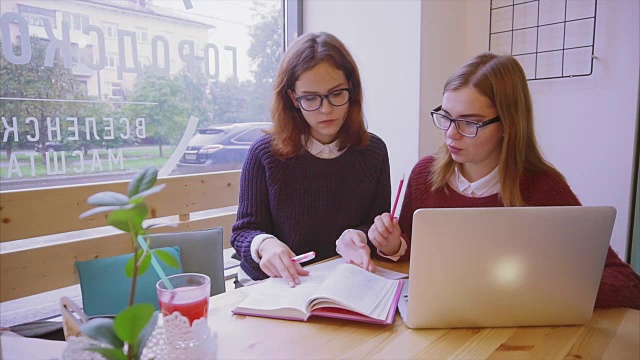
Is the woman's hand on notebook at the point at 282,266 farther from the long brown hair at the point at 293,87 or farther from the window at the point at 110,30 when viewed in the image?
the window at the point at 110,30

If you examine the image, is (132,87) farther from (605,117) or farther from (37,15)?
(605,117)

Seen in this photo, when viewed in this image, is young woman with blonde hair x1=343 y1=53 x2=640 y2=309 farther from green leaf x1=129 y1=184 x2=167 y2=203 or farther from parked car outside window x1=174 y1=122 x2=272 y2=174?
parked car outside window x1=174 y1=122 x2=272 y2=174

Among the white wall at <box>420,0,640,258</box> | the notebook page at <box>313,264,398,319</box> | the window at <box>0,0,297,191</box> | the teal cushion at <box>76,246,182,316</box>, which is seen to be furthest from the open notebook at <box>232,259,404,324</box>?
the white wall at <box>420,0,640,258</box>

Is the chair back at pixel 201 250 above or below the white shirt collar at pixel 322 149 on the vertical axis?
below

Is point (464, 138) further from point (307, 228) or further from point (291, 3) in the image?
point (291, 3)

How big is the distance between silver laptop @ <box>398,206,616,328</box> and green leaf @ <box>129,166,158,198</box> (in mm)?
413

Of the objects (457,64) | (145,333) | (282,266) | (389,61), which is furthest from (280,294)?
(457,64)

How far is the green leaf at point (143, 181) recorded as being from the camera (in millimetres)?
318

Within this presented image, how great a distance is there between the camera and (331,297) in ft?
2.42

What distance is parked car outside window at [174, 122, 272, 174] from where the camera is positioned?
75.7 inches

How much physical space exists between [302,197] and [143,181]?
3.17 ft

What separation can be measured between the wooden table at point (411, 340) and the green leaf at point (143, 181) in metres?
0.41

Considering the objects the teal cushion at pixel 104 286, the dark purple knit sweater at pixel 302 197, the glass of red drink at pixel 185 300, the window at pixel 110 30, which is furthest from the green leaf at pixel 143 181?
the window at pixel 110 30

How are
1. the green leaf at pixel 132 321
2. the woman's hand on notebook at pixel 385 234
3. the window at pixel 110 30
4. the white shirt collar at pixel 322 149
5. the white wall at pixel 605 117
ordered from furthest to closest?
1. the white wall at pixel 605 117
2. the window at pixel 110 30
3. the white shirt collar at pixel 322 149
4. the woman's hand on notebook at pixel 385 234
5. the green leaf at pixel 132 321
